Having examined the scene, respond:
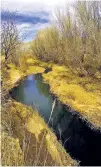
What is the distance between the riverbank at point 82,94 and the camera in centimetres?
2044

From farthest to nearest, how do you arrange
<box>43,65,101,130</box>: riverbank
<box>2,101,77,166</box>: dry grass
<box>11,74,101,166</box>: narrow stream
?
<box>43,65,101,130</box>: riverbank → <box>11,74,101,166</box>: narrow stream → <box>2,101,77,166</box>: dry grass

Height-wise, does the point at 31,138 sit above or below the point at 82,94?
above

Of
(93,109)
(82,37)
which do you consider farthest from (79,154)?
(82,37)

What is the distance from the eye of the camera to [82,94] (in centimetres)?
2678

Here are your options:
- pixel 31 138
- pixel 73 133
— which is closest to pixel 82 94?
pixel 73 133

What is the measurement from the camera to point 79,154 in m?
14.2

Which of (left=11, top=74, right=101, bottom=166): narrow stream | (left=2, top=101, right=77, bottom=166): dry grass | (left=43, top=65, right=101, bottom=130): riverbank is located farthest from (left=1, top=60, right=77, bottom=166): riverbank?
(left=43, top=65, right=101, bottom=130): riverbank

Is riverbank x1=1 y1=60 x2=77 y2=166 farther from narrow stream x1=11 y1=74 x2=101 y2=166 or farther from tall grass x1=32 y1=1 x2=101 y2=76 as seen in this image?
tall grass x1=32 y1=1 x2=101 y2=76

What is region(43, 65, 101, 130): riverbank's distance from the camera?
2044cm

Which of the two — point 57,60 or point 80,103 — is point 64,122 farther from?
point 57,60

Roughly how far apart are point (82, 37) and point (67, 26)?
7702mm

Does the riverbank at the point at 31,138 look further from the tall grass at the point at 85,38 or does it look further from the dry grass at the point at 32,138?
the tall grass at the point at 85,38

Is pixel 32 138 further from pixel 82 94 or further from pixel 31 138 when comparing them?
pixel 82 94

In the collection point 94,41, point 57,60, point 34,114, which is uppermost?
point 94,41
